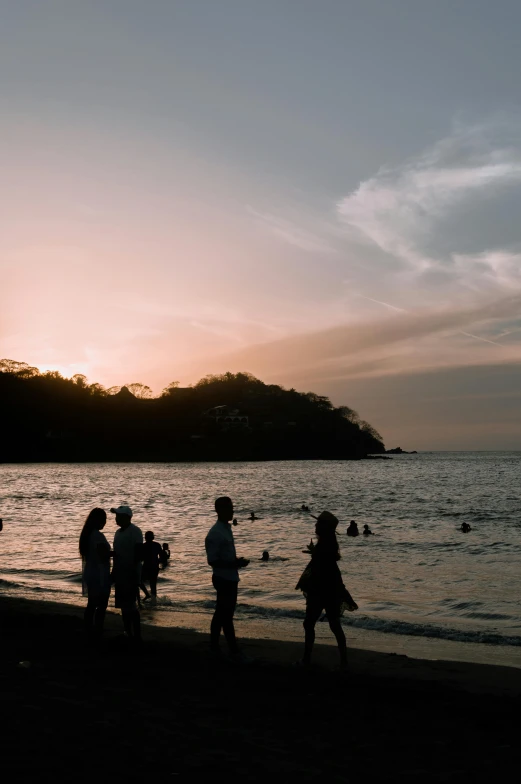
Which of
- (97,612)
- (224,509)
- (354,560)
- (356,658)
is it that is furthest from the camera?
(354,560)

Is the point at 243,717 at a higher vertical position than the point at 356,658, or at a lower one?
higher

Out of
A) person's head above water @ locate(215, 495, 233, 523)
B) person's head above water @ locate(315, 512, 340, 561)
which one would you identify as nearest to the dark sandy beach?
person's head above water @ locate(315, 512, 340, 561)

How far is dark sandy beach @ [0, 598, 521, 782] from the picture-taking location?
5137mm

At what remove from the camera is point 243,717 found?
649 centimetres

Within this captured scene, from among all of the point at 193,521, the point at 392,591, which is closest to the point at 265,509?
the point at 193,521

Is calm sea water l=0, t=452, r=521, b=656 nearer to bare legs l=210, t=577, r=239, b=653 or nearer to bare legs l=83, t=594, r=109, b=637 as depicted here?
bare legs l=83, t=594, r=109, b=637

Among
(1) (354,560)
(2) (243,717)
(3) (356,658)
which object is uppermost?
(2) (243,717)

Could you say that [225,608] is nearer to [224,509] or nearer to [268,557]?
[224,509]

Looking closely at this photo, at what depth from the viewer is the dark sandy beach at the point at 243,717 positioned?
16.9 ft

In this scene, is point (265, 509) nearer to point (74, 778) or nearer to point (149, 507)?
point (149, 507)

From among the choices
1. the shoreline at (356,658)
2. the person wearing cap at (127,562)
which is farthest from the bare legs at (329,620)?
the person wearing cap at (127,562)

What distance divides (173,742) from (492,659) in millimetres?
7370

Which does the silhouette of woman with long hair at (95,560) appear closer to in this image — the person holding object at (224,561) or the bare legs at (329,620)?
the person holding object at (224,561)

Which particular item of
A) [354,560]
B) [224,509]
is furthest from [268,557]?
[224,509]
